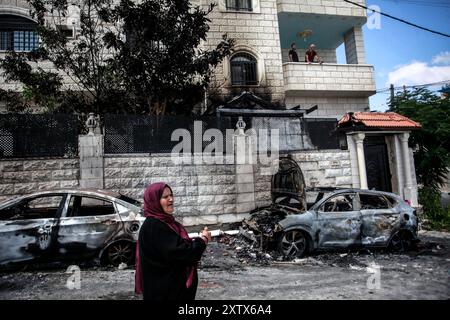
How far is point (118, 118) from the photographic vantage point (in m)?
8.59

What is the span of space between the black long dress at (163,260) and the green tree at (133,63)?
7.96 m

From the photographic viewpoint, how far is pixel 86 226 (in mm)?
5719

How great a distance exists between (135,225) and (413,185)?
10.7 metres

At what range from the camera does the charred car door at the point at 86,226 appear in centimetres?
563

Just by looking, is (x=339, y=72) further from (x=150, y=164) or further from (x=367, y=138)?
(x=150, y=164)

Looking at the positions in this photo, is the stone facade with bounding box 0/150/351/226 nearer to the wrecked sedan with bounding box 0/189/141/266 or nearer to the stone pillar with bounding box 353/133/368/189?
the stone pillar with bounding box 353/133/368/189

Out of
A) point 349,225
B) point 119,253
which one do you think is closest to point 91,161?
point 119,253

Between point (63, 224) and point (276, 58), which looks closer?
point (63, 224)

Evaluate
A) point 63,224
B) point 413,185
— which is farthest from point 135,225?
point 413,185

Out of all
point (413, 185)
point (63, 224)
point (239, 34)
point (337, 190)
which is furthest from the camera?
point (239, 34)

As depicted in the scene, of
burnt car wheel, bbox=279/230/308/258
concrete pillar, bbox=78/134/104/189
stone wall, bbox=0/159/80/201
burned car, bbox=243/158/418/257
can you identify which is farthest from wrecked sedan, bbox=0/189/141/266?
burnt car wheel, bbox=279/230/308/258

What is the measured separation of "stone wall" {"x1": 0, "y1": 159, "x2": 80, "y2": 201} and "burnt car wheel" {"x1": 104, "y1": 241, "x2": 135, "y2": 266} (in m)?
3.07

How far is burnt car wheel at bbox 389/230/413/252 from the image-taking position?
7.24 metres

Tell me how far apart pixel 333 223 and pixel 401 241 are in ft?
6.82
